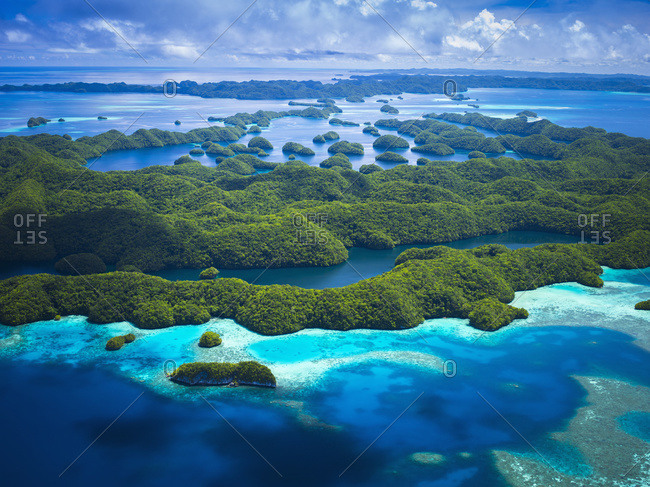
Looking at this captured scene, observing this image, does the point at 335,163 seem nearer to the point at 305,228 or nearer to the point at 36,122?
the point at 305,228

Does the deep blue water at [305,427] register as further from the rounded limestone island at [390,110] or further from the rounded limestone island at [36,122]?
the rounded limestone island at [390,110]

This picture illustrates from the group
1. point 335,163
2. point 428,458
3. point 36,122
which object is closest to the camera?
point 428,458

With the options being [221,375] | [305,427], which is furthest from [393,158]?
[305,427]

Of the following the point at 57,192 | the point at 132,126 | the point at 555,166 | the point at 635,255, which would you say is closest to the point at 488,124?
the point at 555,166

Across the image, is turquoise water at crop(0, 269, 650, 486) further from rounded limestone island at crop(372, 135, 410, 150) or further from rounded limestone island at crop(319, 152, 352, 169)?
rounded limestone island at crop(372, 135, 410, 150)

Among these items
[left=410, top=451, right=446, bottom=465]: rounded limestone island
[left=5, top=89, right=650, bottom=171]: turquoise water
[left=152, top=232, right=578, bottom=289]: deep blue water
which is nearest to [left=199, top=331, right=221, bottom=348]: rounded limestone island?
[left=152, top=232, right=578, bottom=289]: deep blue water

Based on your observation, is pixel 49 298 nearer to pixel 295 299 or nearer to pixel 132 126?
pixel 295 299
